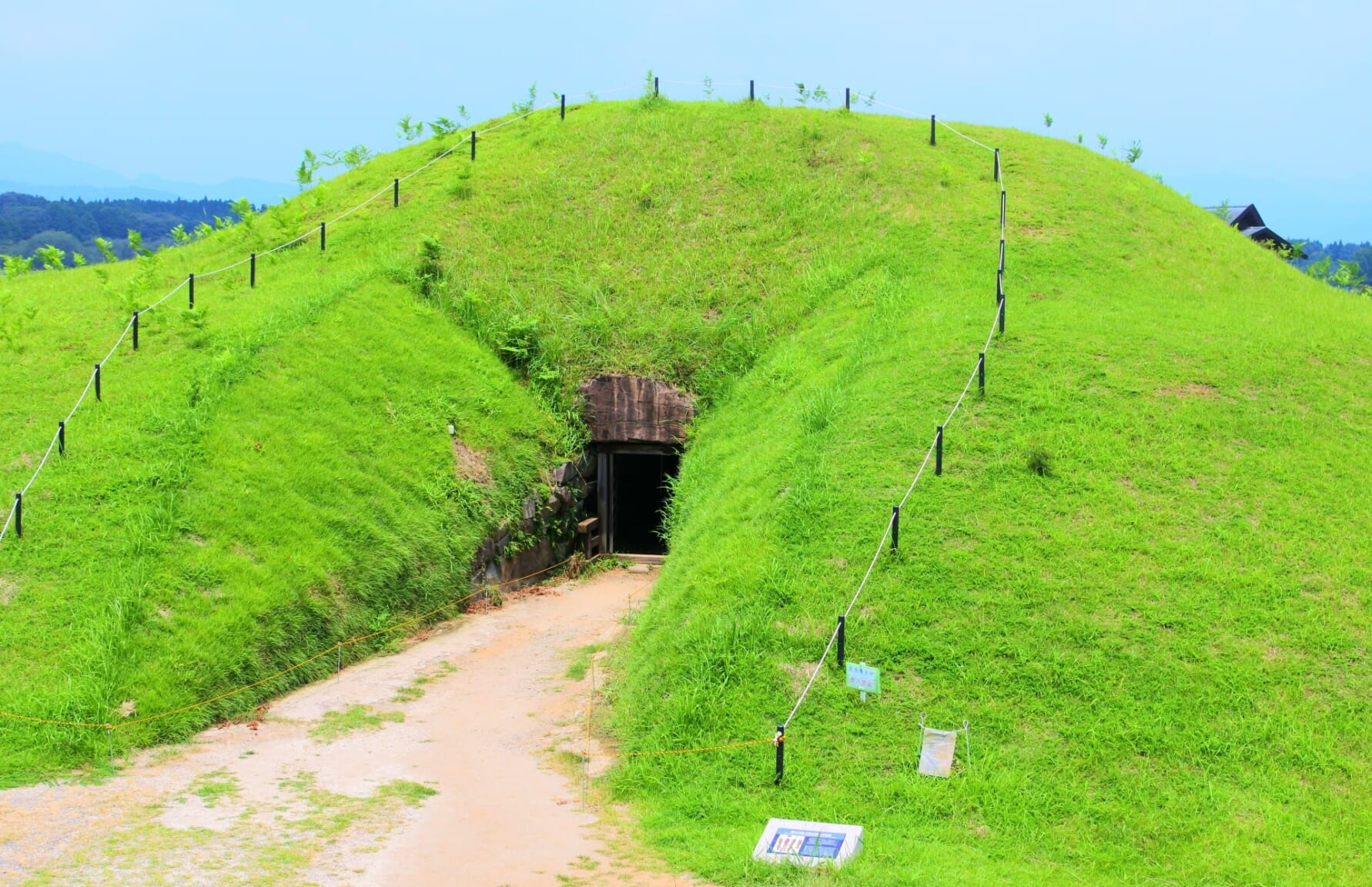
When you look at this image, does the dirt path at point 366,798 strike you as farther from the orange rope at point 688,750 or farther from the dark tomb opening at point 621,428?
the dark tomb opening at point 621,428

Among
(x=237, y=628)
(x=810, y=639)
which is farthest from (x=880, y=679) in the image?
(x=237, y=628)

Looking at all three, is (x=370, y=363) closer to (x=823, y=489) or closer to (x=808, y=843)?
(x=823, y=489)

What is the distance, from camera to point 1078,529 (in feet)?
43.4

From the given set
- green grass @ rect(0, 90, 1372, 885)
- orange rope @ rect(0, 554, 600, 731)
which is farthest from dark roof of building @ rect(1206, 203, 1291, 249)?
orange rope @ rect(0, 554, 600, 731)

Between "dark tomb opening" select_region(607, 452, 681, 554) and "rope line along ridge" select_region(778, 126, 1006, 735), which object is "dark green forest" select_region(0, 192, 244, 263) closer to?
"dark tomb opening" select_region(607, 452, 681, 554)

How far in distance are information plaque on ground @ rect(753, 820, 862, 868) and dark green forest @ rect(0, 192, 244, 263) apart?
75.9 meters

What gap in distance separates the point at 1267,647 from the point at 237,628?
10.9m

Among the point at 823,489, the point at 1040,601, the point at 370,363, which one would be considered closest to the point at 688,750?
the point at 1040,601

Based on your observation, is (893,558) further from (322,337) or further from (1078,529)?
(322,337)

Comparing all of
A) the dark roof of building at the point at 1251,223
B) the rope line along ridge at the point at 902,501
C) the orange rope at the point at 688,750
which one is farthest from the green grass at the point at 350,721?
the dark roof of building at the point at 1251,223

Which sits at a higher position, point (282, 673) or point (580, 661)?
point (282, 673)

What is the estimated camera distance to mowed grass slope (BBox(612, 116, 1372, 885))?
9.93 meters

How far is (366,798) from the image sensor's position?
10.7 metres

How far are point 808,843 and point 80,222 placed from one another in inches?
3832
